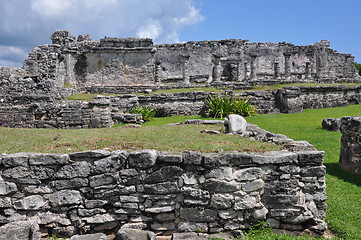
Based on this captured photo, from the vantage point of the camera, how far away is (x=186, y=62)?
27.8 meters

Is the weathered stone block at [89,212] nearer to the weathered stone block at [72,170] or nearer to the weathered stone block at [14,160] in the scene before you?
the weathered stone block at [72,170]

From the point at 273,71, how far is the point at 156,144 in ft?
89.8

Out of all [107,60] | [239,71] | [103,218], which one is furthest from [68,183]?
[239,71]

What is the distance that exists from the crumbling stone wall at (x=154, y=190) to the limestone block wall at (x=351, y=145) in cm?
295

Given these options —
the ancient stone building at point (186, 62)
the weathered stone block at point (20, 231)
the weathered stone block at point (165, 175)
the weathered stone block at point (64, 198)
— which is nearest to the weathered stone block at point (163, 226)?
the weathered stone block at point (165, 175)

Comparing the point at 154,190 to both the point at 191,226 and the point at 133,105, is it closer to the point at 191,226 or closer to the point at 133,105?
the point at 191,226

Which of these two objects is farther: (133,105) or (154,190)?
(133,105)

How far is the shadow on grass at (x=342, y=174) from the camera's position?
20.1ft

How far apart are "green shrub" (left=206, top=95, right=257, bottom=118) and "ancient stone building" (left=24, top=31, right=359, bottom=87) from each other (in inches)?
321

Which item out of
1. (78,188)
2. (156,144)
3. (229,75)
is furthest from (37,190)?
(229,75)

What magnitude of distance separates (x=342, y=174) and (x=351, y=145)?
65 cm

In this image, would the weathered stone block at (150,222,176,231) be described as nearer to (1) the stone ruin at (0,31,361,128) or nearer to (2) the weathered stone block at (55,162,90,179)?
(2) the weathered stone block at (55,162,90,179)

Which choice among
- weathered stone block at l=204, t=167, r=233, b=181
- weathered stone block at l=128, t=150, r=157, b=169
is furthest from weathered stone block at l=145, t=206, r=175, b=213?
weathered stone block at l=204, t=167, r=233, b=181

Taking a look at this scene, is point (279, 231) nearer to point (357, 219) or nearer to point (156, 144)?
point (357, 219)
